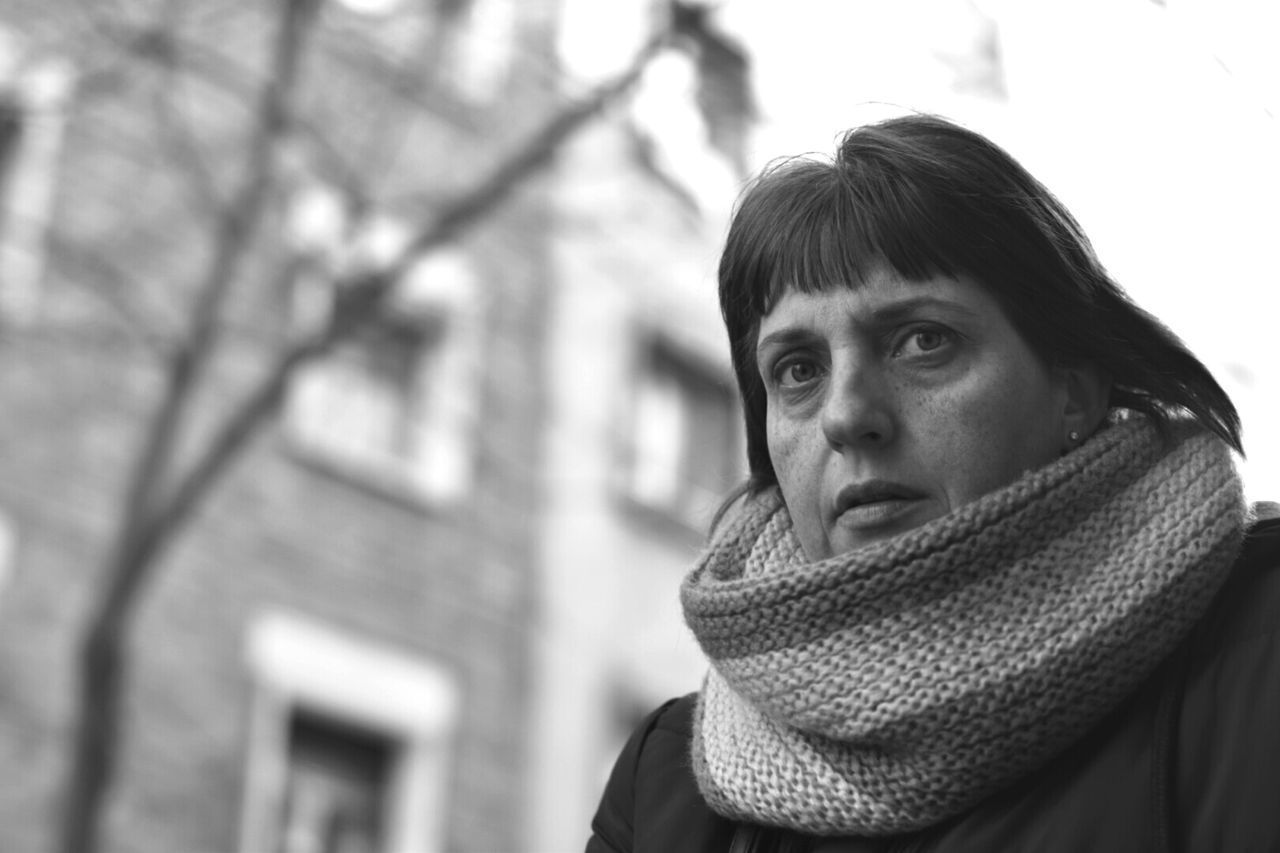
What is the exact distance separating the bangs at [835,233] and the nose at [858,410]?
97 millimetres

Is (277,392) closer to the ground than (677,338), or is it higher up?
closer to the ground

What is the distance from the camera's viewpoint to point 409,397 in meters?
13.7

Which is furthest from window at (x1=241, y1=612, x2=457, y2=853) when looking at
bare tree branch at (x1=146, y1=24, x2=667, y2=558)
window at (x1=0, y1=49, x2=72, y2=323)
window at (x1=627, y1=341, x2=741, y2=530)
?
bare tree branch at (x1=146, y1=24, x2=667, y2=558)

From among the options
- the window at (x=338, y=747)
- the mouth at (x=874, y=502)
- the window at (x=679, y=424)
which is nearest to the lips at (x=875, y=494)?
the mouth at (x=874, y=502)

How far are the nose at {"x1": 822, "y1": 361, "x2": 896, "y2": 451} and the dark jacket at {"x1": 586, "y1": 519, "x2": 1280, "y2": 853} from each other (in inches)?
14.0

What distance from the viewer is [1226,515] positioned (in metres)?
2.10

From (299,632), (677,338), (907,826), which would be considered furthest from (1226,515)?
(677,338)

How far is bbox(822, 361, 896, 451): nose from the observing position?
7.29 ft

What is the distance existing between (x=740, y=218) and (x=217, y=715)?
991 centimetres

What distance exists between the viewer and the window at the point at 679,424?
608 inches

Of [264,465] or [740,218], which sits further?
[264,465]

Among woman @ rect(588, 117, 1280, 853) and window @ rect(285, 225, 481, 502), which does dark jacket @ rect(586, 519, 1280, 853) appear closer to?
woman @ rect(588, 117, 1280, 853)

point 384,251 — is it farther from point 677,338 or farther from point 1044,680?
point 1044,680

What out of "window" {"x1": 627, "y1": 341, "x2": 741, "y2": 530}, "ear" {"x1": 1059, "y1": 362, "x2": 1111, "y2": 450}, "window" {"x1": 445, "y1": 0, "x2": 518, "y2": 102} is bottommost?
"ear" {"x1": 1059, "y1": 362, "x2": 1111, "y2": 450}
